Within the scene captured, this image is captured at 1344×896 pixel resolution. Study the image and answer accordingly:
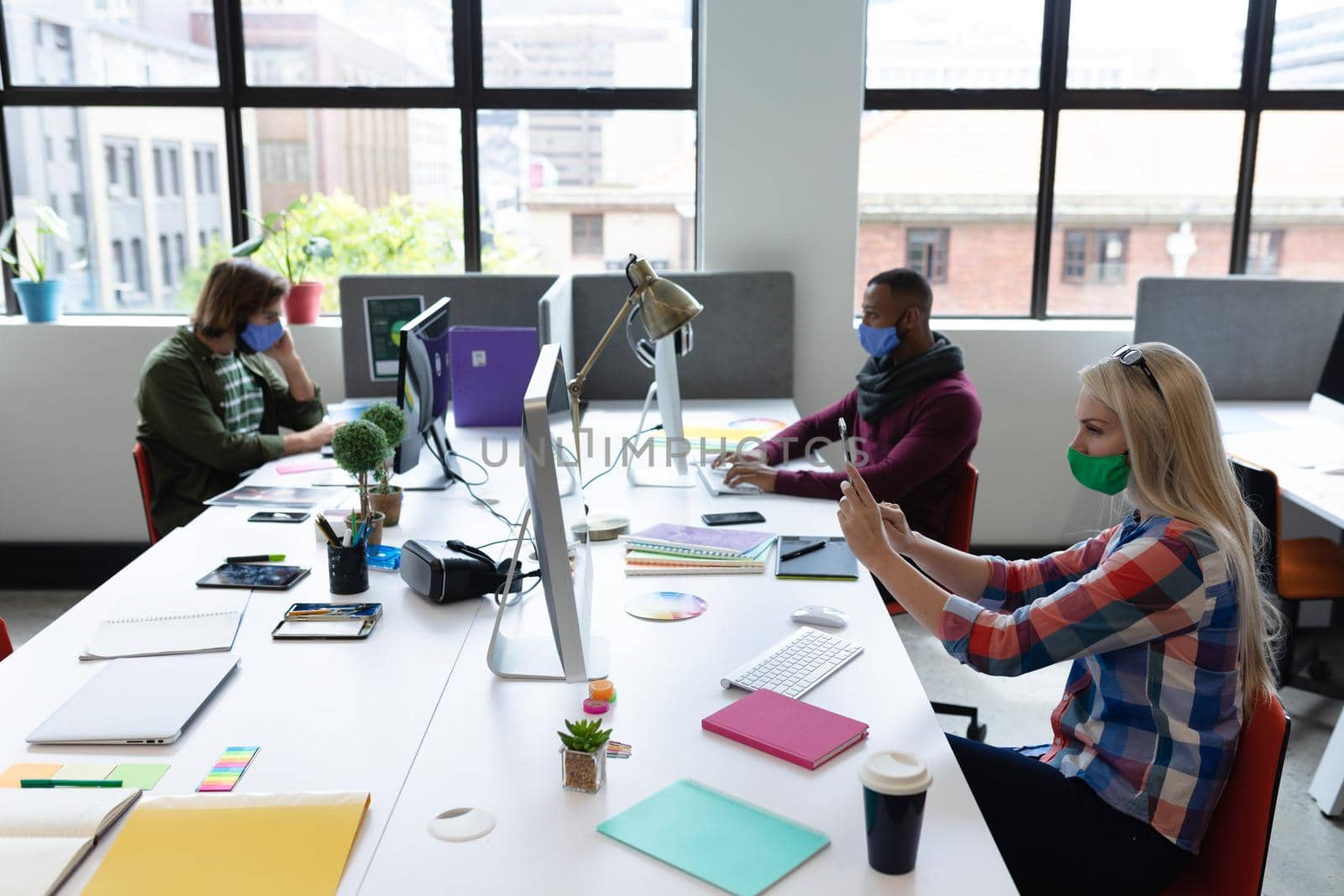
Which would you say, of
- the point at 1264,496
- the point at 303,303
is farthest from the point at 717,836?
the point at 303,303

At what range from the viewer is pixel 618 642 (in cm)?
183

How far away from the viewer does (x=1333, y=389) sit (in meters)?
3.46

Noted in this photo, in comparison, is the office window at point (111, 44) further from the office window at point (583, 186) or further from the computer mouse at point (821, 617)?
the computer mouse at point (821, 617)

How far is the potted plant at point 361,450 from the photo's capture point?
220 centimetres

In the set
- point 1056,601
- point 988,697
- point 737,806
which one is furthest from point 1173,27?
point 737,806

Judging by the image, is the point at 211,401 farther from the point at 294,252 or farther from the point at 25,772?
the point at 25,772

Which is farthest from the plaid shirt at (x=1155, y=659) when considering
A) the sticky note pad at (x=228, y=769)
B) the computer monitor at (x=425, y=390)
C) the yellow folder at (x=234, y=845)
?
the computer monitor at (x=425, y=390)

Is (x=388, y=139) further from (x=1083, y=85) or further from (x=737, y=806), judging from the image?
(x=737, y=806)

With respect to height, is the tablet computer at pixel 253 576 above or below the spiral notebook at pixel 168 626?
above

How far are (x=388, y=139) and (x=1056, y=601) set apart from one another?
3.27 metres

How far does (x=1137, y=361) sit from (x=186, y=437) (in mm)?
2357

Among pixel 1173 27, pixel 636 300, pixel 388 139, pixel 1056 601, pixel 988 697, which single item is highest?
pixel 1173 27

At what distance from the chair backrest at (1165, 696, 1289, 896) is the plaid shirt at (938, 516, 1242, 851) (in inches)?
0.8

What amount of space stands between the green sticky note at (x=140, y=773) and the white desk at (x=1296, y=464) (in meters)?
2.38
